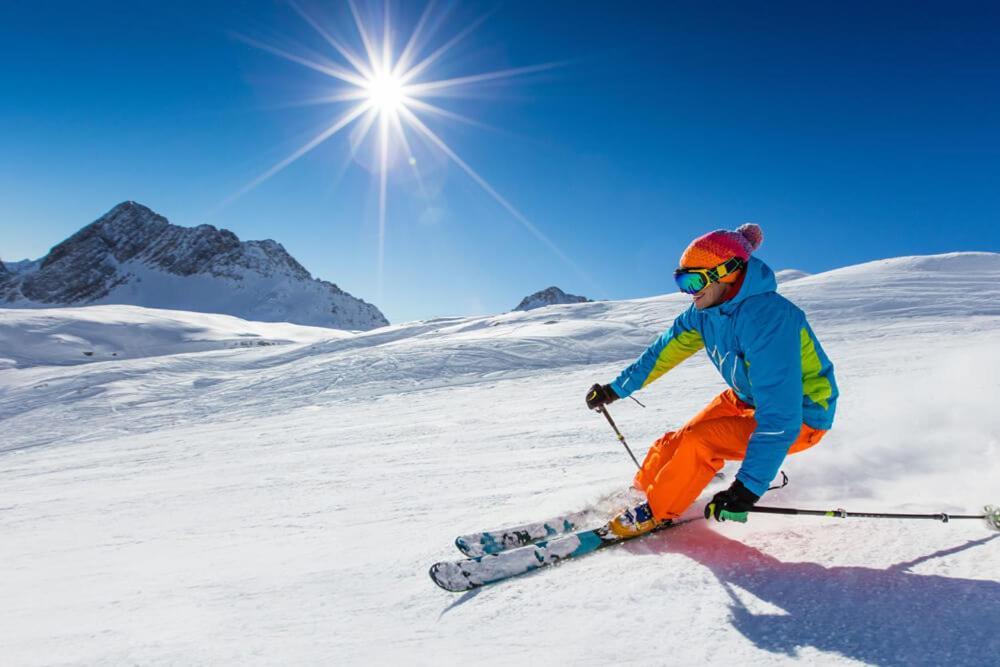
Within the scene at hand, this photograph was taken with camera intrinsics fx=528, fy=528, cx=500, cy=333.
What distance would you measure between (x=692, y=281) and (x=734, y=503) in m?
1.18

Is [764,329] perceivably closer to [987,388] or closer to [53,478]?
[987,388]

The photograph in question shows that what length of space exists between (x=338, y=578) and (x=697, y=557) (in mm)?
1785

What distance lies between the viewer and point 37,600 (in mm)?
2912

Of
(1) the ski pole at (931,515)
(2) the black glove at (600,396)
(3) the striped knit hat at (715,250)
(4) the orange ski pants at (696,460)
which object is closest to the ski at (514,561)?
(4) the orange ski pants at (696,460)

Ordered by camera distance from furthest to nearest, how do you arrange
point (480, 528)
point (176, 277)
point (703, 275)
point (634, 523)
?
point (176, 277) → point (480, 528) → point (703, 275) → point (634, 523)

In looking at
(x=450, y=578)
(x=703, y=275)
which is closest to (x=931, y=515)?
(x=703, y=275)

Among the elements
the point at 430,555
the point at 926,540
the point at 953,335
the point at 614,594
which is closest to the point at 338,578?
the point at 430,555

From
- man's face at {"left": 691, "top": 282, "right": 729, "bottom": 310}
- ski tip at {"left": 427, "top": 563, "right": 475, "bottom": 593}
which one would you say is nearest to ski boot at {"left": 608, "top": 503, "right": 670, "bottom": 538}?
ski tip at {"left": 427, "top": 563, "right": 475, "bottom": 593}

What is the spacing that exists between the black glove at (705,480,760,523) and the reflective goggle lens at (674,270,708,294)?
105cm

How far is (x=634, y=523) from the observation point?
9.07 ft

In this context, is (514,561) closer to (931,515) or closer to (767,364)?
(767,364)

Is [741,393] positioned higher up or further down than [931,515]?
higher up

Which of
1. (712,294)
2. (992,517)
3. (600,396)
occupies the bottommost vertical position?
(992,517)

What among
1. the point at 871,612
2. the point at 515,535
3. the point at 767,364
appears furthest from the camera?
the point at 515,535
